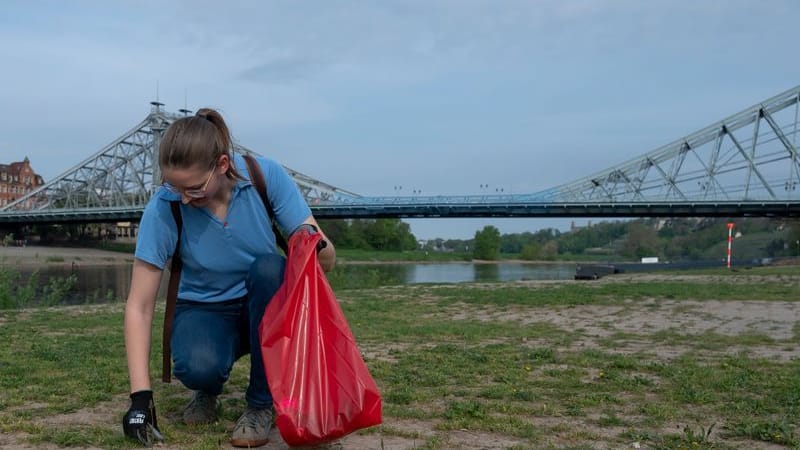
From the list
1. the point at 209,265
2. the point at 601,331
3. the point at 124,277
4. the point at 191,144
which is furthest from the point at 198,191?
the point at 124,277

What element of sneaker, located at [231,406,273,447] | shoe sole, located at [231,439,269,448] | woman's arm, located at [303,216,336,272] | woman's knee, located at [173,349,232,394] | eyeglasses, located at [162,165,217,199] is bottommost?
shoe sole, located at [231,439,269,448]

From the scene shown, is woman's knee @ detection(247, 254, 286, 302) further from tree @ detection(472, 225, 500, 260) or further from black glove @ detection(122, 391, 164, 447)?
tree @ detection(472, 225, 500, 260)

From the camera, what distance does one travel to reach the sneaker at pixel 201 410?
2643 millimetres

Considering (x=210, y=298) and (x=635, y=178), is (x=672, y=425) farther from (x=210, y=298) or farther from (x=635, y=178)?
(x=635, y=178)

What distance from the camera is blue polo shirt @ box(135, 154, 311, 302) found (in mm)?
2566

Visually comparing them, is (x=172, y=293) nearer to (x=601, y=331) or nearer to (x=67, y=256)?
(x=601, y=331)

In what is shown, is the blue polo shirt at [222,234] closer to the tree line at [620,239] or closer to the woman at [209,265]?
the woman at [209,265]

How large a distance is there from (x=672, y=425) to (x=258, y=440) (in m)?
1.66

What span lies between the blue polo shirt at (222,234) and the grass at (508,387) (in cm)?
58

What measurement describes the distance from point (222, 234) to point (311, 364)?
0.73 meters

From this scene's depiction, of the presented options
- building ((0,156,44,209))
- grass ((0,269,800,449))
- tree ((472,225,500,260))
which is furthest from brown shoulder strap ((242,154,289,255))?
building ((0,156,44,209))

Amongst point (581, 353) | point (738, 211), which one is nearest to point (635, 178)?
→ point (738, 211)

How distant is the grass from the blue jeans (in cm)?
20

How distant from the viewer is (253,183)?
2650mm
